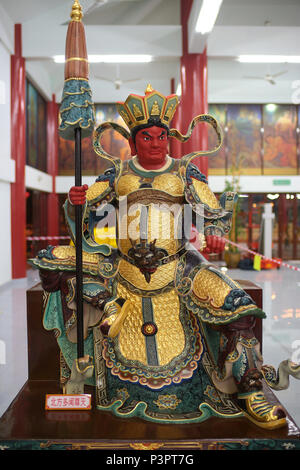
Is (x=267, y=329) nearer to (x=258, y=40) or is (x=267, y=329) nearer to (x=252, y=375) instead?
(x=252, y=375)

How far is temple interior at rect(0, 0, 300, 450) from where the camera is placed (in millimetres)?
7152

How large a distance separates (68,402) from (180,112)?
27.2 feet

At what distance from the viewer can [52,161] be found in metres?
11.8

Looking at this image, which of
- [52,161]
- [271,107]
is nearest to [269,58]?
[271,107]

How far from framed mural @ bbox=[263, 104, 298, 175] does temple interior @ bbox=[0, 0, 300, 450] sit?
0.10 ft

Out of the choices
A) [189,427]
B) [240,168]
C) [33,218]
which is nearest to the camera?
[189,427]

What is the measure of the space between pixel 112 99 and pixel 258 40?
17.2 feet

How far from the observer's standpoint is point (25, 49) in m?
8.02

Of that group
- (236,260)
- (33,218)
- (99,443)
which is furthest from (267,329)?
(33,218)

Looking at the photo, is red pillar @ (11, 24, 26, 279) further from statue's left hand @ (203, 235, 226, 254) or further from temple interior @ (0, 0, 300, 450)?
statue's left hand @ (203, 235, 226, 254)

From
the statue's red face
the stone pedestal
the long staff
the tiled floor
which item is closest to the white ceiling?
the long staff

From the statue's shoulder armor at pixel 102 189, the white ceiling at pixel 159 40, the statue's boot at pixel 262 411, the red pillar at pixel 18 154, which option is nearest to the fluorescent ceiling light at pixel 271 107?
the white ceiling at pixel 159 40

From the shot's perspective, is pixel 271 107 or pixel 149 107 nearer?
pixel 149 107

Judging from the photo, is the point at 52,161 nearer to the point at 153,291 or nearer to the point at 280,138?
the point at 280,138
